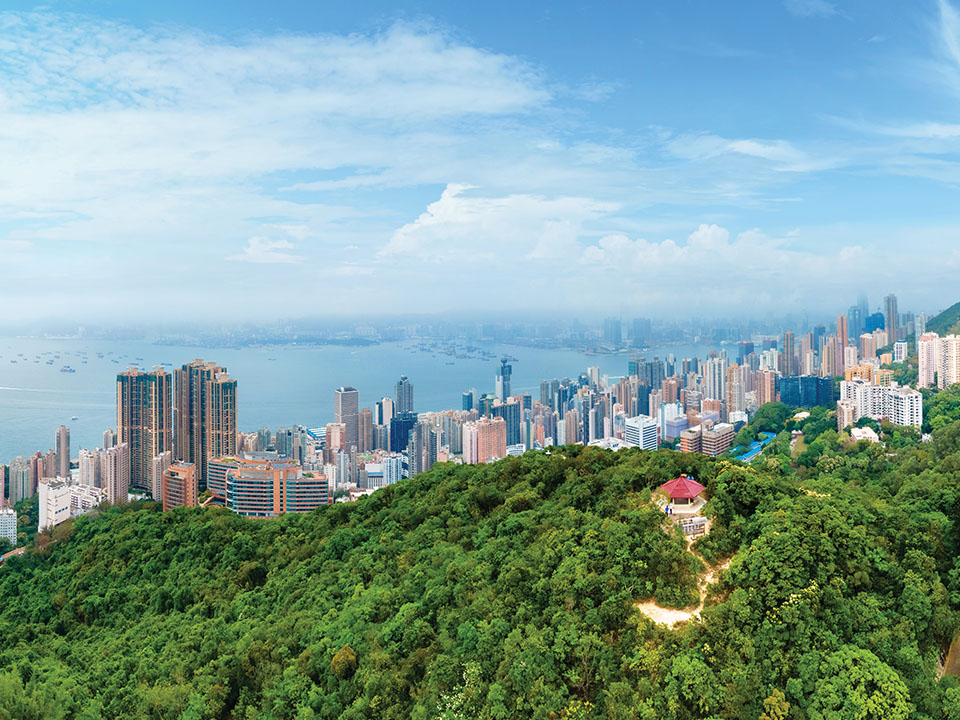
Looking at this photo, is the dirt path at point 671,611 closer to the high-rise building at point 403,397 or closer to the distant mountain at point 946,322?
the distant mountain at point 946,322

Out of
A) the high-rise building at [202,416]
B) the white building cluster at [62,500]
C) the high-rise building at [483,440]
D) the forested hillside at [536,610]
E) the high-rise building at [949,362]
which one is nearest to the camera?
the forested hillside at [536,610]

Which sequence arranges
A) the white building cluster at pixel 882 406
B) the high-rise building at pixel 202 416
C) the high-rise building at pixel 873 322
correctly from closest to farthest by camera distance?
the white building cluster at pixel 882 406, the high-rise building at pixel 202 416, the high-rise building at pixel 873 322

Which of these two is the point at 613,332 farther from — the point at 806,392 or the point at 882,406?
the point at 882,406

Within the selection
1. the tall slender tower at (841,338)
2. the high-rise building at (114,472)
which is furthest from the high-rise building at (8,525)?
the tall slender tower at (841,338)

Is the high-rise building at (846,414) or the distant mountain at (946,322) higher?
the distant mountain at (946,322)

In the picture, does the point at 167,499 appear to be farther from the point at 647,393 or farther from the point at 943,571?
the point at 647,393

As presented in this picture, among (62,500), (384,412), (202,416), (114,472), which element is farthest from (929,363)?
(62,500)
